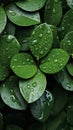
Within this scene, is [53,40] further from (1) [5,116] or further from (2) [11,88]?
(1) [5,116]

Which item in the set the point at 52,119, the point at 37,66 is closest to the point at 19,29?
the point at 37,66

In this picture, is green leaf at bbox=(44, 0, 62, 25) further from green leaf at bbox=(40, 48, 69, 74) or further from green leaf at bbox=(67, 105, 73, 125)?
green leaf at bbox=(67, 105, 73, 125)

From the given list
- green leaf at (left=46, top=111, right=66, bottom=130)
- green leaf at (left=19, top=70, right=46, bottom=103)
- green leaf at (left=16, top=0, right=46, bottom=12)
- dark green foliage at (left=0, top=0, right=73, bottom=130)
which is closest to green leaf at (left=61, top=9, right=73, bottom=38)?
dark green foliage at (left=0, top=0, right=73, bottom=130)

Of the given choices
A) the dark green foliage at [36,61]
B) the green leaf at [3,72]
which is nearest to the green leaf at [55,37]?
the dark green foliage at [36,61]

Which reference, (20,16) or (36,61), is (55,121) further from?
(20,16)

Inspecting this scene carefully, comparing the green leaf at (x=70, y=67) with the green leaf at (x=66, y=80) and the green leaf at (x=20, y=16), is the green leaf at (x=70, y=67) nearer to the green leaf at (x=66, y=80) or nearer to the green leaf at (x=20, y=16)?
the green leaf at (x=66, y=80)

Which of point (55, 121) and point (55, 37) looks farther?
point (55, 121)

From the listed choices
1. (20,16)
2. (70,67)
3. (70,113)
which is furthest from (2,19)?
(70,113)
